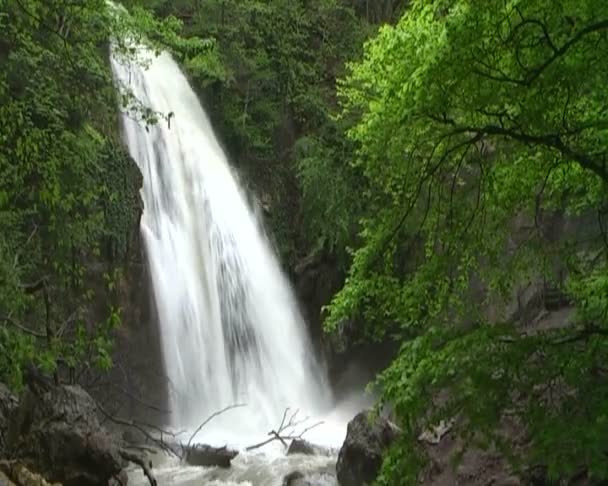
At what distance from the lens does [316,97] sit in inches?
732

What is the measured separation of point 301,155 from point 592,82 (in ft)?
44.1

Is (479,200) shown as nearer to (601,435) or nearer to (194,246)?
(601,435)

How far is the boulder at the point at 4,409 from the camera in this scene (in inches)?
257

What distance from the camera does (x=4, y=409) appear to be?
23.3ft

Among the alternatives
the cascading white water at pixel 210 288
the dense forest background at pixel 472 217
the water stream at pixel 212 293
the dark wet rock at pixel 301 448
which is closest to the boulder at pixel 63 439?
the dense forest background at pixel 472 217

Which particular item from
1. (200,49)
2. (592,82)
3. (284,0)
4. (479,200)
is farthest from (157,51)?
(284,0)

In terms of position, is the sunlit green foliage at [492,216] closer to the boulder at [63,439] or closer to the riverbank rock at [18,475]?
the riverbank rock at [18,475]

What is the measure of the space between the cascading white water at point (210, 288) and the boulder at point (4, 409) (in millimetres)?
6111

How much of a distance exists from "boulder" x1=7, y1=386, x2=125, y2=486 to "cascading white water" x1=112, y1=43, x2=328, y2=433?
577 centimetres

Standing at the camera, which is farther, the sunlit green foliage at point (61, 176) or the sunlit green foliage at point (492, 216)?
the sunlit green foliage at point (61, 176)

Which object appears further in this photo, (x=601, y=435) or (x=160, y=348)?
(x=160, y=348)

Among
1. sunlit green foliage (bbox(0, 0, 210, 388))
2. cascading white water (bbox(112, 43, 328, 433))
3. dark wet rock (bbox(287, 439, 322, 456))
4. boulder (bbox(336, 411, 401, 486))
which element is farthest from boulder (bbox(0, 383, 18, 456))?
cascading white water (bbox(112, 43, 328, 433))

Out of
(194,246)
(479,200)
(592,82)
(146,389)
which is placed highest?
(592,82)

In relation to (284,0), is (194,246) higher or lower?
lower
